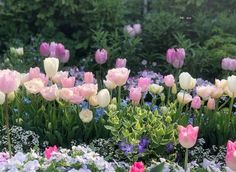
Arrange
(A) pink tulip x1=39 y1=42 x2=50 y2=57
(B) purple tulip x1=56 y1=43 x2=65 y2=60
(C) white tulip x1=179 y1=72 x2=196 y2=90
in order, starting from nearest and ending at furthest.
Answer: (C) white tulip x1=179 y1=72 x2=196 y2=90
(B) purple tulip x1=56 y1=43 x2=65 y2=60
(A) pink tulip x1=39 y1=42 x2=50 y2=57

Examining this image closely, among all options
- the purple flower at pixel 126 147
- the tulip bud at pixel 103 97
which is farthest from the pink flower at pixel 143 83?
the purple flower at pixel 126 147

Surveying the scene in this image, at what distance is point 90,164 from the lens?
2.58 m

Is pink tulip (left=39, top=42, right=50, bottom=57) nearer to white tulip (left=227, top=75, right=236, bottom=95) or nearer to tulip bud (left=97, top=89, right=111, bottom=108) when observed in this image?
tulip bud (left=97, top=89, right=111, bottom=108)

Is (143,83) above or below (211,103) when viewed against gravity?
above

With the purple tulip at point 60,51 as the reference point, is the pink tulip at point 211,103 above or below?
below

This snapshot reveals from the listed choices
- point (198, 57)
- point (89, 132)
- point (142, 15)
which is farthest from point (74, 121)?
point (142, 15)

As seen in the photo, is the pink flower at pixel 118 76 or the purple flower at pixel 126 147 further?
the pink flower at pixel 118 76

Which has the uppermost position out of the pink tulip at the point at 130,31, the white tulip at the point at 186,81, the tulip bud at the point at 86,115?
the white tulip at the point at 186,81

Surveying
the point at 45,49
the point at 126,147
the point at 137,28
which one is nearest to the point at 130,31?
the point at 137,28

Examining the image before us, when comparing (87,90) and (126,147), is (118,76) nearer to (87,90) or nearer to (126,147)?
(87,90)

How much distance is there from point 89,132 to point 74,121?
0.12 meters

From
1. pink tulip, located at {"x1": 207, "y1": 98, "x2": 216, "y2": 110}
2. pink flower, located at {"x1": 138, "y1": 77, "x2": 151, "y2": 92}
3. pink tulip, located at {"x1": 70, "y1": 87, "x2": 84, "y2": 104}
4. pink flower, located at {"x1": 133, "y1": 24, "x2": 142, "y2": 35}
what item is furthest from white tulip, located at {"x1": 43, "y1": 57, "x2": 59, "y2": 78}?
pink flower, located at {"x1": 133, "y1": 24, "x2": 142, "y2": 35}

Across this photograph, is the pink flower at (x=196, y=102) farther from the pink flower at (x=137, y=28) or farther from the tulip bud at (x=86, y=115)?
the pink flower at (x=137, y=28)

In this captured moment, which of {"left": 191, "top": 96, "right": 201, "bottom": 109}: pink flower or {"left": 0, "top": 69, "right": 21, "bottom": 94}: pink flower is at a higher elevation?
{"left": 0, "top": 69, "right": 21, "bottom": 94}: pink flower
